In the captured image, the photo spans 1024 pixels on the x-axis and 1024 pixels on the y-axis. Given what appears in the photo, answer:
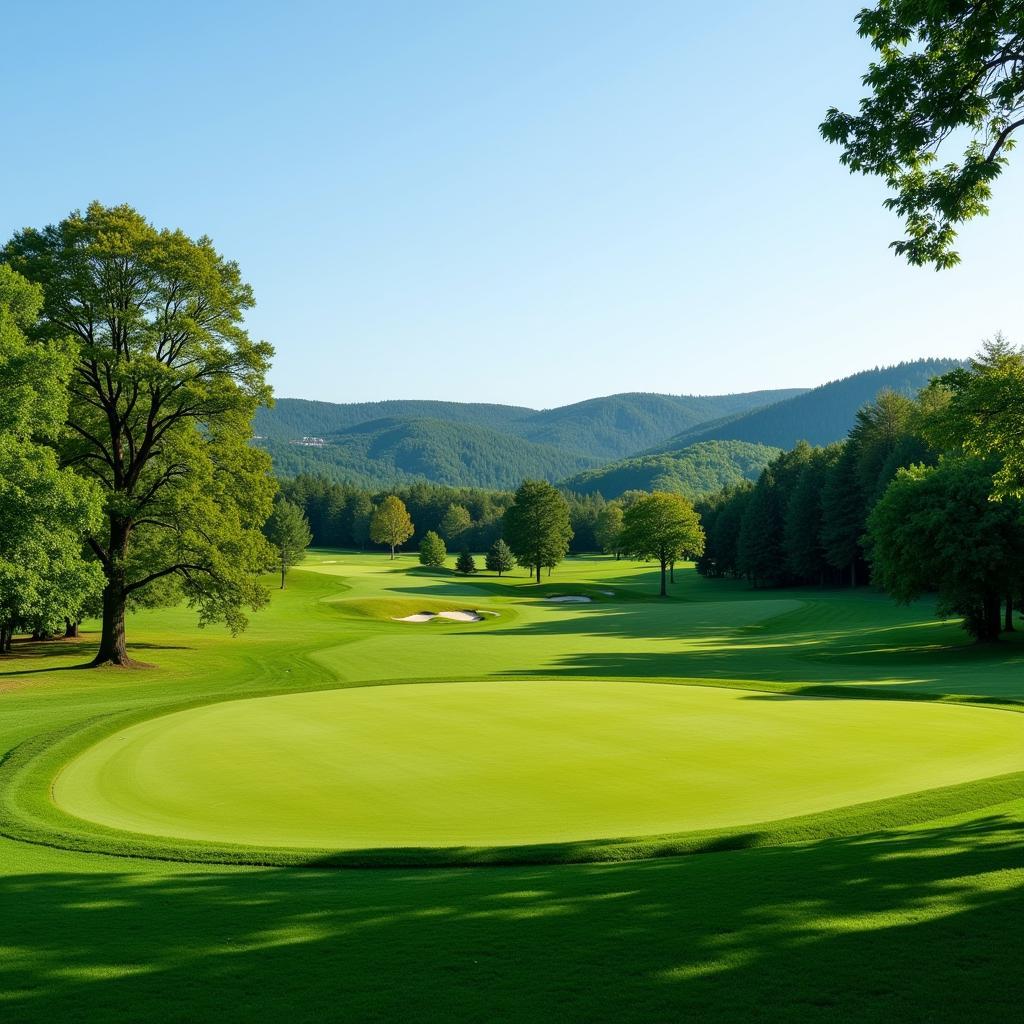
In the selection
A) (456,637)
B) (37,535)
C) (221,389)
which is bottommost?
(456,637)

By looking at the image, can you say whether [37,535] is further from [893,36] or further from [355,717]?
[893,36]

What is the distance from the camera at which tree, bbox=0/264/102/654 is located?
2545 centimetres

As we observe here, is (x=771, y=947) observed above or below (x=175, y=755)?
above

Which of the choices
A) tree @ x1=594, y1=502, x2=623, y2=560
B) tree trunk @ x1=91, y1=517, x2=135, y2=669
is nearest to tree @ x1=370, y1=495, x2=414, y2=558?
tree @ x1=594, y1=502, x2=623, y2=560

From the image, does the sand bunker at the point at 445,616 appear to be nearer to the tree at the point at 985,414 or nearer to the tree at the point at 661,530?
the tree at the point at 661,530

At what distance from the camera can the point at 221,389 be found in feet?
103

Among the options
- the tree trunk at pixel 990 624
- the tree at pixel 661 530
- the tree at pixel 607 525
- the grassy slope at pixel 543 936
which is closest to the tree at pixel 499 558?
the tree at pixel 661 530

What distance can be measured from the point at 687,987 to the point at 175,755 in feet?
41.2

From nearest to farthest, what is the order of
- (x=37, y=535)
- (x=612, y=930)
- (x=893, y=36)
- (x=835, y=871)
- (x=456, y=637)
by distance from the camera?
(x=612, y=930) → (x=835, y=871) → (x=893, y=36) → (x=37, y=535) → (x=456, y=637)

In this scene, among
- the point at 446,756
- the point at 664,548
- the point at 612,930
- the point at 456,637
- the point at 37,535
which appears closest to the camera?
the point at 612,930

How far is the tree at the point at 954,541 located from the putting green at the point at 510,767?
19.1 meters

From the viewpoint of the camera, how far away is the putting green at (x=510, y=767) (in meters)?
11.9

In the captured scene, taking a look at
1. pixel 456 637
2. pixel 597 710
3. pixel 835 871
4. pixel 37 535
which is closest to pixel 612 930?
pixel 835 871

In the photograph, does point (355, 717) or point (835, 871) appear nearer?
point (835, 871)
